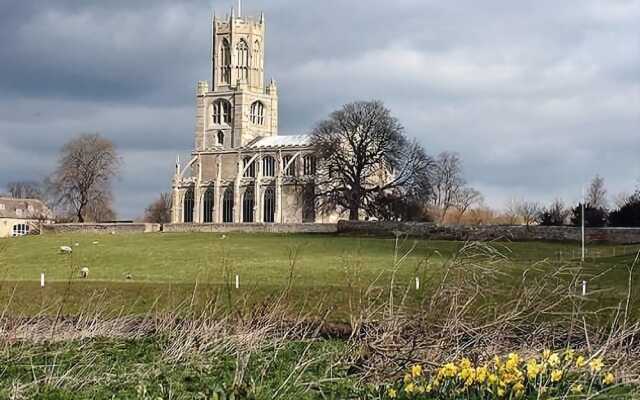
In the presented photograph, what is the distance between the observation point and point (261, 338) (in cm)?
1248

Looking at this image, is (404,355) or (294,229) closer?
(404,355)

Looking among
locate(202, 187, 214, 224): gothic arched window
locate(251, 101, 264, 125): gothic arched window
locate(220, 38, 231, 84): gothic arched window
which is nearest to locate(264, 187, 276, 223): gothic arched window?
locate(202, 187, 214, 224): gothic arched window

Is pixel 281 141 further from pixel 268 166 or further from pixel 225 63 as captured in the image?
pixel 225 63

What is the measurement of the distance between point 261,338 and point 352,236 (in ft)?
156

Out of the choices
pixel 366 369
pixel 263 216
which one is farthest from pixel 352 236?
pixel 366 369

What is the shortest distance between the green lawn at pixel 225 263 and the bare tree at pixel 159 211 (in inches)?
2278

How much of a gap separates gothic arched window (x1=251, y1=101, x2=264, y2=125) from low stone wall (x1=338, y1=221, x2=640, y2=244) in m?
50.0

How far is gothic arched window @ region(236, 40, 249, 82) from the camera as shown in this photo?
110750 mm

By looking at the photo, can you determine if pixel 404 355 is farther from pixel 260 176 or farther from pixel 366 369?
pixel 260 176

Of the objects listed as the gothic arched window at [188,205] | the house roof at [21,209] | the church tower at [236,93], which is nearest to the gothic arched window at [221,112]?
the church tower at [236,93]

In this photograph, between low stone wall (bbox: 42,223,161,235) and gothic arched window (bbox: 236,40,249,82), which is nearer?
low stone wall (bbox: 42,223,161,235)

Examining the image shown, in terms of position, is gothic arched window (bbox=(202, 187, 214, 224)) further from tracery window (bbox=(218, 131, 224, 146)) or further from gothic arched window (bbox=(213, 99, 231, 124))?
gothic arched window (bbox=(213, 99, 231, 124))

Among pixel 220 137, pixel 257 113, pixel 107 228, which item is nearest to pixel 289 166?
pixel 220 137

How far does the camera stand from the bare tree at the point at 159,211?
413 feet
